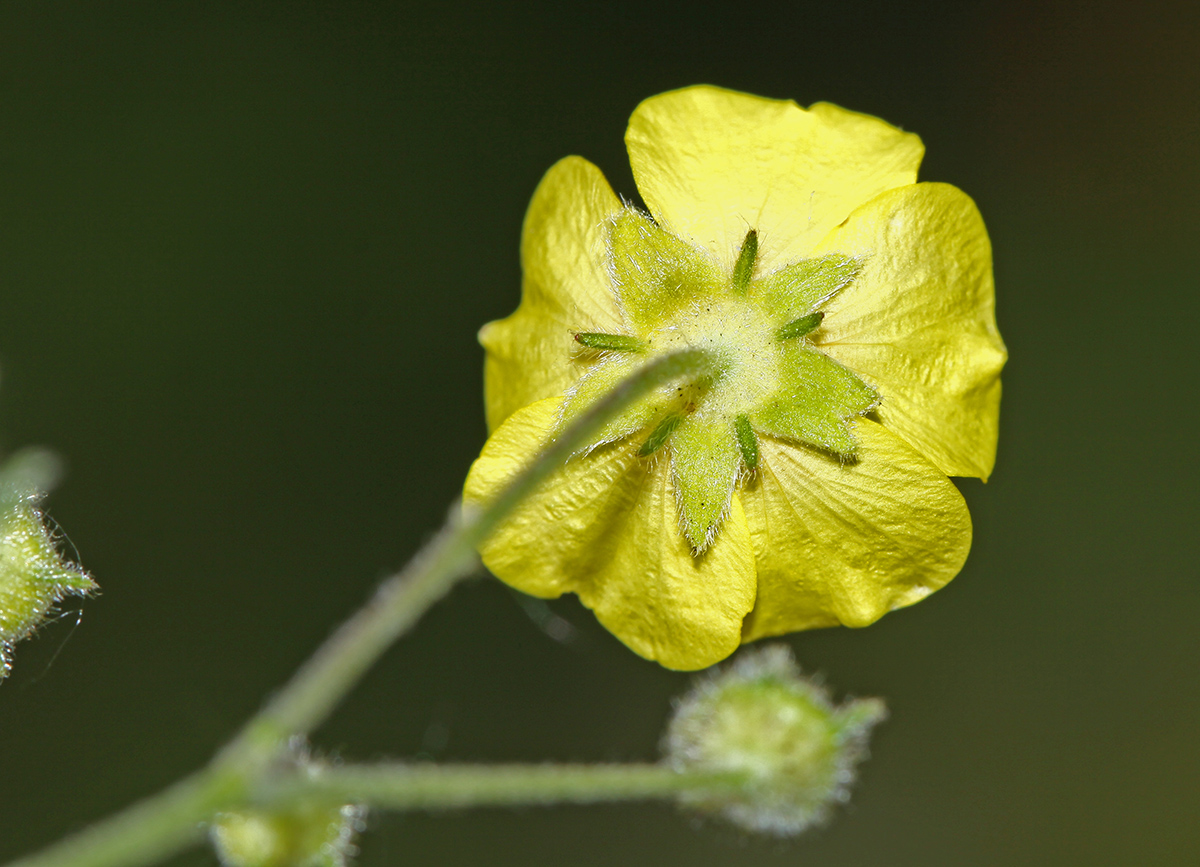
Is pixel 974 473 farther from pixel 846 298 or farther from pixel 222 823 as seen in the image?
pixel 222 823

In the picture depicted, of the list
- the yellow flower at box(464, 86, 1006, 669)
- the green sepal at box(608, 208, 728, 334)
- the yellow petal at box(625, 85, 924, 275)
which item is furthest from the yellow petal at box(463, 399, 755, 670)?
the yellow petal at box(625, 85, 924, 275)

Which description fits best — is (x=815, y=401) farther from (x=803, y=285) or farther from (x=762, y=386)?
(x=803, y=285)

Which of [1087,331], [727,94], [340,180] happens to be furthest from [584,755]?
[727,94]

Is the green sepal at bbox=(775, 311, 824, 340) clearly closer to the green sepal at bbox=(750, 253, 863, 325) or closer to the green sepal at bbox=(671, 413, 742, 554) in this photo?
the green sepal at bbox=(750, 253, 863, 325)

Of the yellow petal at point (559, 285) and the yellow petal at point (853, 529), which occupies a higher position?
the yellow petal at point (559, 285)

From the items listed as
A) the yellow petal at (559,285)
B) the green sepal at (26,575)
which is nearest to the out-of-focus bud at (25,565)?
the green sepal at (26,575)

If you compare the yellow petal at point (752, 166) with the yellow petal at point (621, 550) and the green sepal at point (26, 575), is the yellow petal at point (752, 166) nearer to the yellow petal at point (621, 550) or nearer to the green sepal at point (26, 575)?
the yellow petal at point (621, 550)

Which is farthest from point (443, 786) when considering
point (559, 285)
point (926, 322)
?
point (926, 322)
